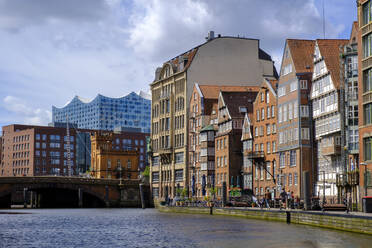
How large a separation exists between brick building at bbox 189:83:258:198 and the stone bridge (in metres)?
21.7

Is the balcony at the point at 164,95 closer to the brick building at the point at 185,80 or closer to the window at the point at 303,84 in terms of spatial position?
the brick building at the point at 185,80

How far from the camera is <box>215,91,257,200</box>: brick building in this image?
131750 millimetres

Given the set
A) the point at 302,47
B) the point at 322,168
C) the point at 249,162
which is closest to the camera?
the point at 322,168

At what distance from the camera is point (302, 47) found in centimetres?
10938

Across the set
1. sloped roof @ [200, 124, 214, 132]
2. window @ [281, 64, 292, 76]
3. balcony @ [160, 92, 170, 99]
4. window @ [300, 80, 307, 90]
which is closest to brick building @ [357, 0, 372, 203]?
window @ [300, 80, 307, 90]

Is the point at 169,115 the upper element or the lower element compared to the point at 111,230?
upper

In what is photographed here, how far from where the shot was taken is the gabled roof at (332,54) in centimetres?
9814

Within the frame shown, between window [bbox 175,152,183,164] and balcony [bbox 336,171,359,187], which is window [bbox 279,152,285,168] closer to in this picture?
balcony [bbox 336,171,359,187]

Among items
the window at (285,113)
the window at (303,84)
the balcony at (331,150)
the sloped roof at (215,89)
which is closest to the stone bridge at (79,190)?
the sloped roof at (215,89)

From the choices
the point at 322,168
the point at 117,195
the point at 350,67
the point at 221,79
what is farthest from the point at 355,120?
the point at 117,195

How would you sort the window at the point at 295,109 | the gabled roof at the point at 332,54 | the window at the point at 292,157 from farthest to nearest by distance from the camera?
the window at the point at 292,157 < the window at the point at 295,109 < the gabled roof at the point at 332,54

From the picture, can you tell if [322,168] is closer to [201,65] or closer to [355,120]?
[355,120]

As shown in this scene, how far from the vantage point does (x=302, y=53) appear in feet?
357

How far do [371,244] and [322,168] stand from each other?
53.4 m
